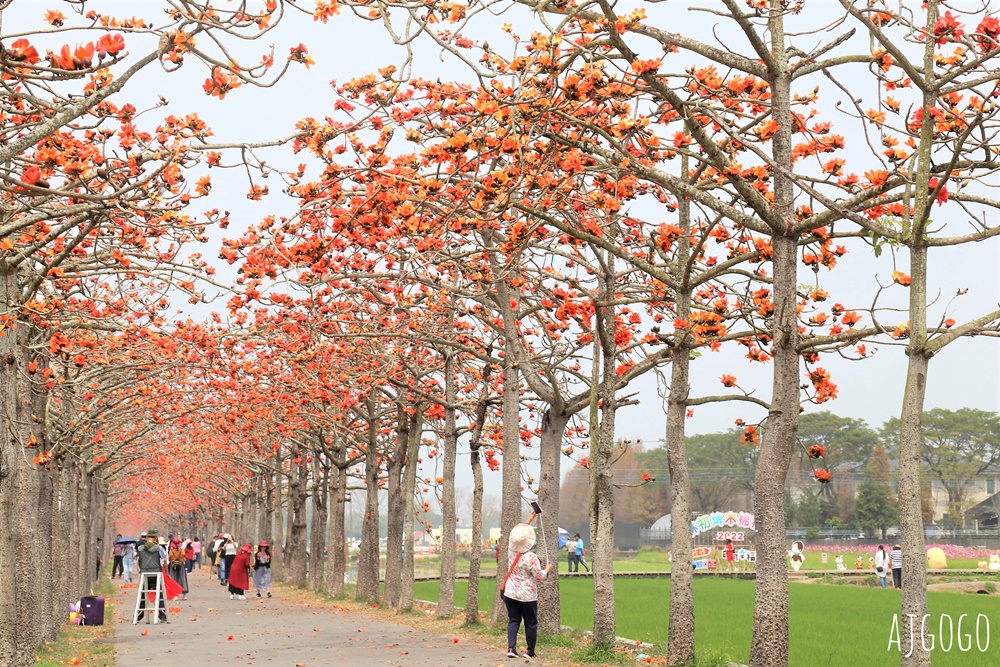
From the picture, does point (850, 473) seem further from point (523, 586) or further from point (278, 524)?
point (523, 586)

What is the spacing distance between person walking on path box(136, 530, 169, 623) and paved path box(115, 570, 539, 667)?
0.46m

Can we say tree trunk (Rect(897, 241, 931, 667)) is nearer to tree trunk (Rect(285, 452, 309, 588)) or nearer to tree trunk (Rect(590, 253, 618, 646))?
tree trunk (Rect(590, 253, 618, 646))

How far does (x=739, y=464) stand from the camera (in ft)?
281

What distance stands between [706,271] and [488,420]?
1401 cm

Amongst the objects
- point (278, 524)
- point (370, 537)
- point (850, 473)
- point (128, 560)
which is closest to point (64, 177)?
point (370, 537)

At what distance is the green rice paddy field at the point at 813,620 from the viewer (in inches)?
525

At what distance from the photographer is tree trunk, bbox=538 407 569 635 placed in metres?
14.9

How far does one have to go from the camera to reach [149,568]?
20172mm

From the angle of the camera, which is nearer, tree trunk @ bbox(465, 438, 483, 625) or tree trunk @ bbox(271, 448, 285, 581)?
tree trunk @ bbox(465, 438, 483, 625)

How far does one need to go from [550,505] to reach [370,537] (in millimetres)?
11099

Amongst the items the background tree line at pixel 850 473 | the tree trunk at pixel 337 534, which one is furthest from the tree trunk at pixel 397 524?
the background tree line at pixel 850 473

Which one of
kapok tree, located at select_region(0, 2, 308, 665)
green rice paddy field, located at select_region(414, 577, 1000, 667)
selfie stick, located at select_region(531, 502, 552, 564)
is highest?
kapok tree, located at select_region(0, 2, 308, 665)

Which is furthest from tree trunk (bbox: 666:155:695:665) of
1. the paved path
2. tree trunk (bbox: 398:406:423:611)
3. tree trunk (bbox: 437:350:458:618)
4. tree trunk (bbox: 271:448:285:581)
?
tree trunk (bbox: 271:448:285:581)

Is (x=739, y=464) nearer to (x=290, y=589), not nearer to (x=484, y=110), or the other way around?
(x=290, y=589)
